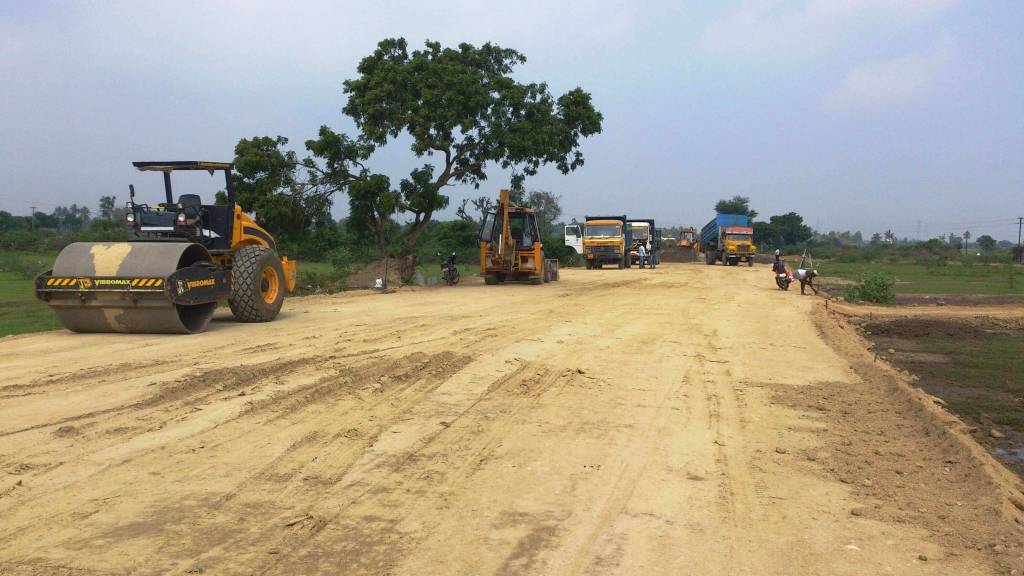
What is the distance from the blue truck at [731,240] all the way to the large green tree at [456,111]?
2354cm

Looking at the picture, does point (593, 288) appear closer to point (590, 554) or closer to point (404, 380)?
point (404, 380)

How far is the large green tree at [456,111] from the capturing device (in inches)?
909

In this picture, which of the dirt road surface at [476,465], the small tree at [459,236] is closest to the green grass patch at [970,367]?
the dirt road surface at [476,465]

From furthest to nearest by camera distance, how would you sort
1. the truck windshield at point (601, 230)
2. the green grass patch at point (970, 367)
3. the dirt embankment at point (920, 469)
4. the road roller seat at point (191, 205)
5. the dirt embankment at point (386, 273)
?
the truck windshield at point (601, 230) → the dirt embankment at point (386, 273) → the road roller seat at point (191, 205) → the green grass patch at point (970, 367) → the dirt embankment at point (920, 469)

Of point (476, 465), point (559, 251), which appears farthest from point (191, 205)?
point (559, 251)

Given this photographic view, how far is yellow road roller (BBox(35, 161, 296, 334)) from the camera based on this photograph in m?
10.2

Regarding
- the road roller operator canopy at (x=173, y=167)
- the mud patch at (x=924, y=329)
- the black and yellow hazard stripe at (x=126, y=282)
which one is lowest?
the mud patch at (x=924, y=329)

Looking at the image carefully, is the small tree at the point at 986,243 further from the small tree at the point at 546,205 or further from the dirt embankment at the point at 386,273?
the dirt embankment at the point at 386,273

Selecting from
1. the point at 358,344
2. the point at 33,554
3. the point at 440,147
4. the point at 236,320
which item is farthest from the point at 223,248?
the point at 440,147

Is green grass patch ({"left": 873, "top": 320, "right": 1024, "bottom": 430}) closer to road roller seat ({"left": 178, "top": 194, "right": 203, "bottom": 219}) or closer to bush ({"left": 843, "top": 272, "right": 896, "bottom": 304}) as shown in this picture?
bush ({"left": 843, "top": 272, "right": 896, "bottom": 304})

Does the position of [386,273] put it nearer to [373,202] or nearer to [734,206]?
[373,202]

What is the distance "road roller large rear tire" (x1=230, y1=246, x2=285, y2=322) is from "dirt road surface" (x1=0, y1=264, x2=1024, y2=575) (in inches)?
86.6

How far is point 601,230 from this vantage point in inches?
1599

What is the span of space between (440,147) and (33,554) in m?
21.2
